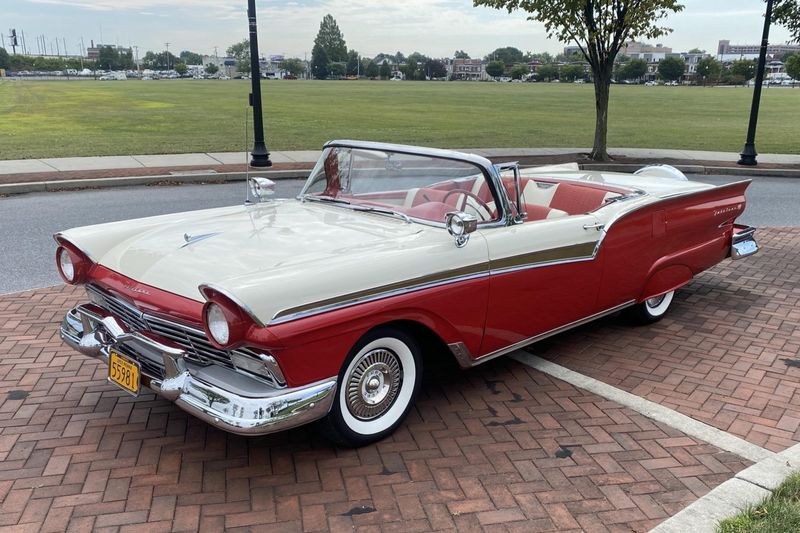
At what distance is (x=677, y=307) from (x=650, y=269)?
111 cm

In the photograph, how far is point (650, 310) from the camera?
5.25 m

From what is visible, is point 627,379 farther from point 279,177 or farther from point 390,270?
point 279,177

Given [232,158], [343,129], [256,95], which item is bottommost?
[232,158]

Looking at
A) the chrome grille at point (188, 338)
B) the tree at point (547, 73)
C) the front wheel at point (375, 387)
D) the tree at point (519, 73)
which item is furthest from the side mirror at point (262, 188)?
the tree at point (519, 73)

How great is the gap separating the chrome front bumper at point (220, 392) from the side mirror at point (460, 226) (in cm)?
103

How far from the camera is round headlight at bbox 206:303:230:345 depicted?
9.02 ft

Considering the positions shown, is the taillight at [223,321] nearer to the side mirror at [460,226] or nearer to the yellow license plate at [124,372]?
the yellow license plate at [124,372]

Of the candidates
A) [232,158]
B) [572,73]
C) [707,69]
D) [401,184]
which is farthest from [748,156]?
[707,69]

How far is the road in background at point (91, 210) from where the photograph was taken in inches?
252

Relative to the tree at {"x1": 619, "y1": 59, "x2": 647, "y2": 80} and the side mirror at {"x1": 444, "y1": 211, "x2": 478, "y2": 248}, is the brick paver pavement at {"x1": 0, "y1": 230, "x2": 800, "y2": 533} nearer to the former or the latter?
the side mirror at {"x1": 444, "y1": 211, "x2": 478, "y2": 248}

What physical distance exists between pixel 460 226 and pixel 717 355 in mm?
2422

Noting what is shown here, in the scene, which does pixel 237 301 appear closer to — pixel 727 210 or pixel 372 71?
pixel 727 210

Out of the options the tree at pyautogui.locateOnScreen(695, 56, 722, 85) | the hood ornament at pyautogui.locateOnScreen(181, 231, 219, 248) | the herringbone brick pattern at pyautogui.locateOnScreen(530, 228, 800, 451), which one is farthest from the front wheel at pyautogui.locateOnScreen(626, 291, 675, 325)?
the tree at pyautogui.locateOnScreen(695, 56, 722, 85)

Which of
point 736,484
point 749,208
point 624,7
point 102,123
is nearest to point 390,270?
point 736,484
